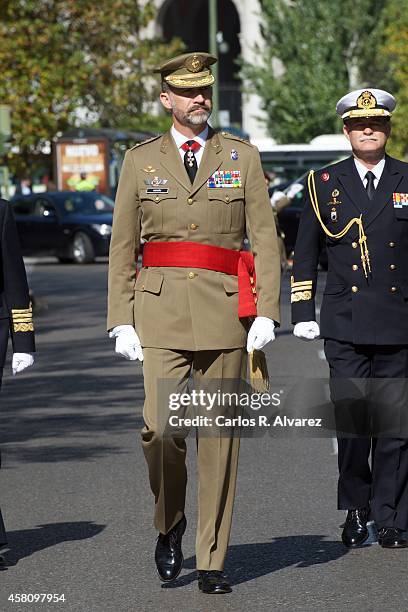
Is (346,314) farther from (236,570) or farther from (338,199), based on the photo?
(236,570)

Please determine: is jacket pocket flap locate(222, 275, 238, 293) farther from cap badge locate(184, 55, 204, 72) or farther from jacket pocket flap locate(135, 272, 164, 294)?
cap badge locate(184, 55, 204, 72)

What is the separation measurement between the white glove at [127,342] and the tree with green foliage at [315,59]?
4605cm

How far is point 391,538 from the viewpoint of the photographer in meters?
7.29

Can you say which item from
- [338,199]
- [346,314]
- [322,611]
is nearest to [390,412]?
[346,314]

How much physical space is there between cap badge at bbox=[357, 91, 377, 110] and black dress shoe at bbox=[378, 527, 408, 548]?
1764 mm

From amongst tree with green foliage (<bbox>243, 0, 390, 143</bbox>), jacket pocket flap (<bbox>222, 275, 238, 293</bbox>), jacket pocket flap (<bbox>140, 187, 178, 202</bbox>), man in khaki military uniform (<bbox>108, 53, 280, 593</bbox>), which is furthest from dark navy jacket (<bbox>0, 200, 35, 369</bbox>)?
tree with green foliage (<bbox>243, 0, 390, 143</bbox>)

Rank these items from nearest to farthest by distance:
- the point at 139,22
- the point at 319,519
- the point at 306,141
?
the point at 319,519 → the point at 139,22 → the point at 306,141

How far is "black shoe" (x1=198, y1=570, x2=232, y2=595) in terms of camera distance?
21.3 ft

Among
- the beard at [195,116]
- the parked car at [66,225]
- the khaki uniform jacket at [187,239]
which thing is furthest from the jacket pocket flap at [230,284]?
the parked car at [66,225]

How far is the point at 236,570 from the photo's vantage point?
6926 millimetres

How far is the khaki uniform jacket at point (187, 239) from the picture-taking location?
660 centimetres

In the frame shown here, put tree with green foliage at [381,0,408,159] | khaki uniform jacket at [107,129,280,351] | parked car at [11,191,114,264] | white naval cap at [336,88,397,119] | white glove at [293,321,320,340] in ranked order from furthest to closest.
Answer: tree with green foliage at [381,0,408,159] → parked car at [11,191,114,264] → white glove at [293,321,320,340] → white naval cap at [336,88,397,119] → khaki uniform jacket at [107,129,280,351]

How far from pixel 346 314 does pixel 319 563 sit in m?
1.07

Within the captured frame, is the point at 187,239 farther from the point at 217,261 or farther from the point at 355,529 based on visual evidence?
the point at 355,529
